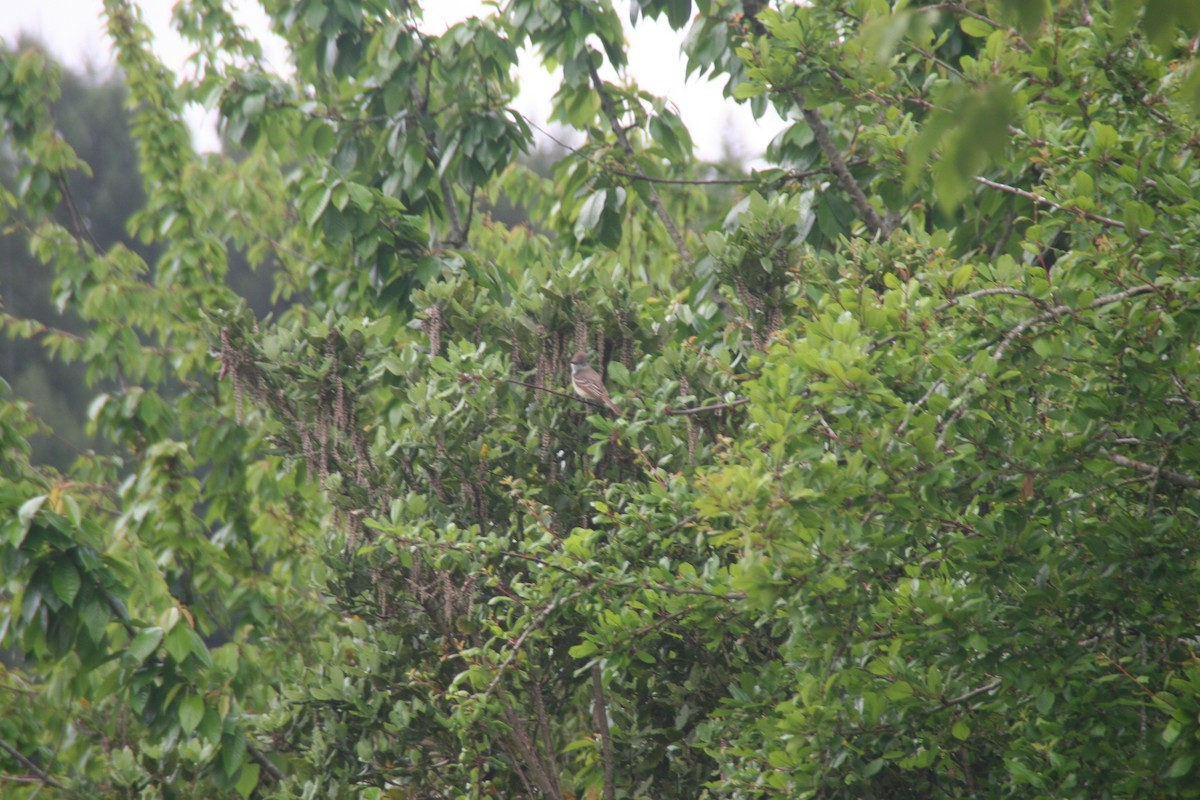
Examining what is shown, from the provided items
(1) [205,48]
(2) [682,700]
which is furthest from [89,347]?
(2) [682,700]

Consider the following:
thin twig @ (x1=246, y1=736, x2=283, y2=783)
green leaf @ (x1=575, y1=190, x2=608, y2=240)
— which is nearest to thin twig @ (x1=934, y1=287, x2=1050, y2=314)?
green leaf @ (x1=575, y1=190, x2=608, y2=240)

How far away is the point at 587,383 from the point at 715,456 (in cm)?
61

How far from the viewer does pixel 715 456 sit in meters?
3.27

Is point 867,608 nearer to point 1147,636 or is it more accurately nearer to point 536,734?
point 1147,636

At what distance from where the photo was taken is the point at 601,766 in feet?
12.2

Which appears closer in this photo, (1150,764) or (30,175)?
(1150,764)

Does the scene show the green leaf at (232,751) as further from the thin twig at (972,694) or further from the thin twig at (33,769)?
the thin twig at (972,694)

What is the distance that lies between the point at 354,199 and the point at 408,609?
175cm

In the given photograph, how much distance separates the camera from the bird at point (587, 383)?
11.9ft

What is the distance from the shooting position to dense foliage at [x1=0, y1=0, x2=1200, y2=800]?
8.41 ft

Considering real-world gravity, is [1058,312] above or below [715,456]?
above

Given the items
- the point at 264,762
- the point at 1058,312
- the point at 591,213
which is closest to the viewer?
the point at 1058,312

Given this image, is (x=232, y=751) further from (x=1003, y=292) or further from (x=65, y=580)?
(x=1003, y=292)

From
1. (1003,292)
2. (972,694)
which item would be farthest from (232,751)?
(1003,292)
